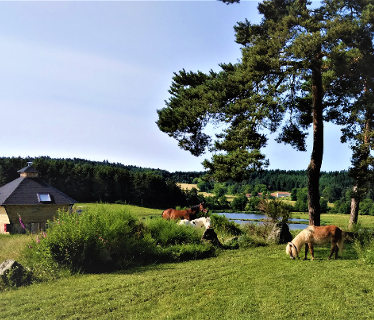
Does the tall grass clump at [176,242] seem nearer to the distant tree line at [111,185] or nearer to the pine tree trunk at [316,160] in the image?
the pine tree trunk at [316,160]

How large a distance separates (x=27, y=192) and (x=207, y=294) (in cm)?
2496

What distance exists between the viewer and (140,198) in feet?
244

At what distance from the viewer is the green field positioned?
228 inches

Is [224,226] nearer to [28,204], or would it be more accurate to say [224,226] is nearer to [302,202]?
[28,204]

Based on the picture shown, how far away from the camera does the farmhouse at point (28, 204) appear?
26.2 meters

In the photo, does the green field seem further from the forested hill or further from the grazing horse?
the forested hill

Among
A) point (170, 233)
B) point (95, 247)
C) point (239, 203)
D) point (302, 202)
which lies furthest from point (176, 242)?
point (239, 203)

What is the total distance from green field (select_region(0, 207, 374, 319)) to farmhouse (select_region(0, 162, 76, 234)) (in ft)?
66.9

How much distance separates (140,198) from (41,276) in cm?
6706

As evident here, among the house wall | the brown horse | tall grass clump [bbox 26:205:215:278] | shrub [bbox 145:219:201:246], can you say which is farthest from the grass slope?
the house wall

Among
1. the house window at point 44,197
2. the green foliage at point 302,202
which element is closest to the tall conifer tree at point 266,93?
the house window at point 44,197

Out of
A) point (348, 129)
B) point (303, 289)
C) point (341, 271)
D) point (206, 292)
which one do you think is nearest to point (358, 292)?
point (303, 289)

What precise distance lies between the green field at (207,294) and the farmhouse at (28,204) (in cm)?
2038

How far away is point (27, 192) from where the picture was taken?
2766 cm
